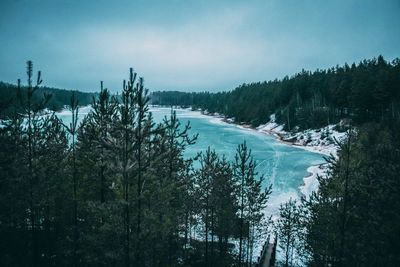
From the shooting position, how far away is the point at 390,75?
237ft

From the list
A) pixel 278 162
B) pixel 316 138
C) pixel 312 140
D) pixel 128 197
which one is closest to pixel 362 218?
pixel 128 197

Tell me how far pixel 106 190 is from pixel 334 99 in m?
89.8

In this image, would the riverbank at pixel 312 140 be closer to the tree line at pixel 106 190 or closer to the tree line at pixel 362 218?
the tree line at pixel 362 218

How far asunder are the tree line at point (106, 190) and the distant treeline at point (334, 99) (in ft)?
50.8

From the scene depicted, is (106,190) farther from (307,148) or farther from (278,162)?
(307,148)

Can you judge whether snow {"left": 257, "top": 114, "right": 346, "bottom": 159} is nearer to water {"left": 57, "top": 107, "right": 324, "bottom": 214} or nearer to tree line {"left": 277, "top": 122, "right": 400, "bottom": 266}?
water {"left": 57, "top": 107, "right": 324, "bottom": 214}

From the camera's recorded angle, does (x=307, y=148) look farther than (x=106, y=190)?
Yes

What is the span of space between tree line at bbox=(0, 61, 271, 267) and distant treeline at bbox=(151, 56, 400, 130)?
609 inches

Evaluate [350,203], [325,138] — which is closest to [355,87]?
[325,138]

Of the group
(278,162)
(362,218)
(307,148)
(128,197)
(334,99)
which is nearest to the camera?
(128,197)

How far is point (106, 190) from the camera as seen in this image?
17203mm

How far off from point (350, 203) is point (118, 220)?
1435 centimetres

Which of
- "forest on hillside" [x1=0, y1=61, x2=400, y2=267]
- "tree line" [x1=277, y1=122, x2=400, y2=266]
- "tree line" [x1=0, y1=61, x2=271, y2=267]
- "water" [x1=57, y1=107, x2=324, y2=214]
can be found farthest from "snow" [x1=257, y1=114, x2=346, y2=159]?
"tree line" [x1=0, y1=61, x2=271, y2=267]

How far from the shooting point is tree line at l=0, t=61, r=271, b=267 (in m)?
12.6
